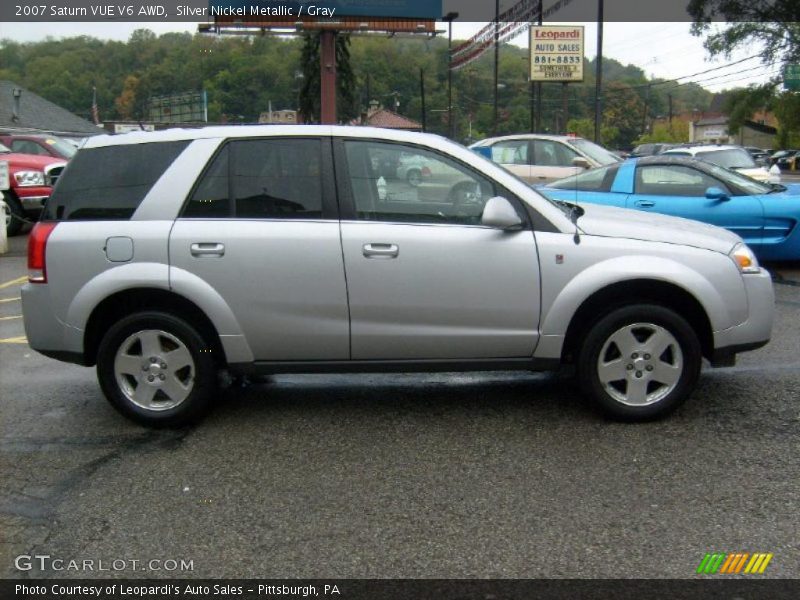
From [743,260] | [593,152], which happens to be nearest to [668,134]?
[593,152]

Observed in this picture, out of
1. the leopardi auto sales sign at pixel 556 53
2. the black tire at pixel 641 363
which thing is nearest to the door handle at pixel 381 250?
the black tire at pixel 641 363

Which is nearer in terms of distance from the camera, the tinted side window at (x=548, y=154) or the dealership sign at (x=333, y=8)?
the tinted side window at (x=548, y=154)

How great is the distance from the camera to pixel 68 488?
4.19 metres

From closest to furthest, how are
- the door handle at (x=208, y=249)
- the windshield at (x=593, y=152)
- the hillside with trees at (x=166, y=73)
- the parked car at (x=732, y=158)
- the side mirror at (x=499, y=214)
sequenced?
the side mirror at (x=499, y=214) < the door handle at (x=208, y=249) < the hillside with trees at (x=166, y=73) < the windshield at (x=593, y=152) < the parked car at (x=732, y=158)

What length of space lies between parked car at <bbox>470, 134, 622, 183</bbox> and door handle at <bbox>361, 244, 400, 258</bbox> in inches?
415

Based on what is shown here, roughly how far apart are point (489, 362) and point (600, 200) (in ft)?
17.7

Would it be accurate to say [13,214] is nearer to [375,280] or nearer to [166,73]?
[166,73]

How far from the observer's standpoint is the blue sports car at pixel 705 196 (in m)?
9.23

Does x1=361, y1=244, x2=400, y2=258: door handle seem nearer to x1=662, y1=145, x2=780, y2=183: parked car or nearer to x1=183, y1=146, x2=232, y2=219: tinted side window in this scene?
x1=183, y1=146, x2=232, y2=219: tinted side window

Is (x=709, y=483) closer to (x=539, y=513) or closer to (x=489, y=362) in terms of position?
(x=539, y=513)

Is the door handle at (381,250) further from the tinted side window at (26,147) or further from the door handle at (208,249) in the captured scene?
the tinted side window at (26,147)

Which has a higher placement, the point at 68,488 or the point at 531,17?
the point at 531,17

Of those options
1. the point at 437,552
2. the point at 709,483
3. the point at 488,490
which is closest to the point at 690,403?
the point at 709,483

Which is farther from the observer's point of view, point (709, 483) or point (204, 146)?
point (204, 146)
